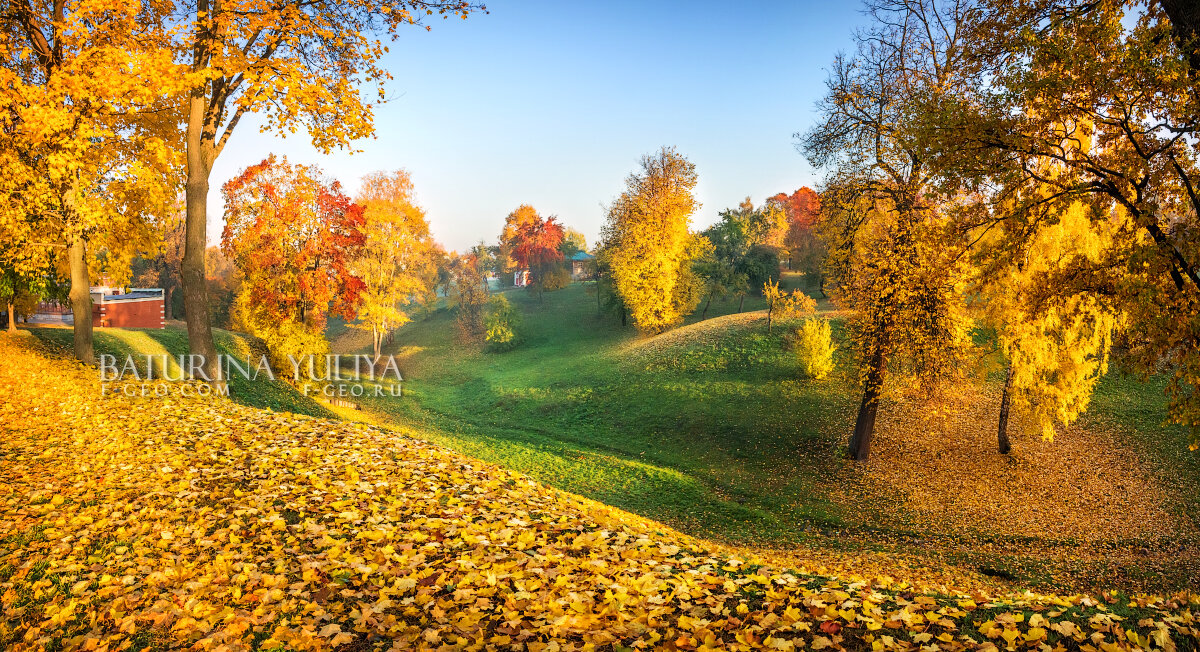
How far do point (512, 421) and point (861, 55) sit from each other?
17.9 m

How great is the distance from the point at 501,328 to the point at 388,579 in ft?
123

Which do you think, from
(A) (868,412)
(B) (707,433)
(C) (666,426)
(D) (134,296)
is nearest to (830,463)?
(A) (868,412)

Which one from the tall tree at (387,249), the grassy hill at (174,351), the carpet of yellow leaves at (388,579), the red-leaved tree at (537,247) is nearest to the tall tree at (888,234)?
the carpet of yellow leaves at (388,579)

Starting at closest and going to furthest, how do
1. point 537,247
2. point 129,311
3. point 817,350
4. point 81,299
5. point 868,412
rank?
1. point 81,299
2. point 868,412
3. point 817,350
4. point 129,311
5. point 537,247

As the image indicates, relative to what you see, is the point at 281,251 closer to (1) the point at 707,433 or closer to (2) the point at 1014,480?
(1) the point at 707,433

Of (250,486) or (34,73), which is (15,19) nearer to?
(34,73)

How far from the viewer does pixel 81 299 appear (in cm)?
1217

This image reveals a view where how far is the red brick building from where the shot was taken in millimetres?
29375

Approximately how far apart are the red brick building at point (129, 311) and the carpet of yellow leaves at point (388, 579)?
28.3 m

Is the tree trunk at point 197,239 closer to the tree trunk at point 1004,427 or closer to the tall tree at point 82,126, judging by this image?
the tall tree at point 82,126

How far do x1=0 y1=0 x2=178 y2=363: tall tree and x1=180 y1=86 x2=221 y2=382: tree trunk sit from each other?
2.47ft

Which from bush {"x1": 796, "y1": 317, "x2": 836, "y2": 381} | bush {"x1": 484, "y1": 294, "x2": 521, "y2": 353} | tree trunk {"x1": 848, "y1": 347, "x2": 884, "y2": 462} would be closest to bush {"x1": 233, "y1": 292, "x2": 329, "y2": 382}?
bush {"x1": 484, "y1": 294, "x2": 521, "y2": 353}

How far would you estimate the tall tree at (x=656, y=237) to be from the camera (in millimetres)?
35812

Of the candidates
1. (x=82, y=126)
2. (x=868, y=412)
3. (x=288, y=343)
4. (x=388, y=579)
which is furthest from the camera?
(x=288, y=343)
